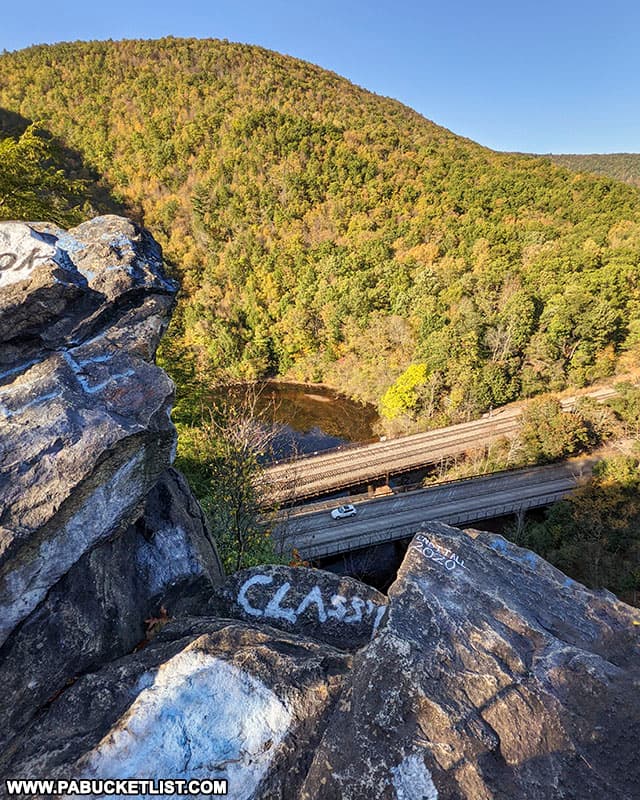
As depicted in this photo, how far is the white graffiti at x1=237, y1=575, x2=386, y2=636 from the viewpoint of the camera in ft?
22.4

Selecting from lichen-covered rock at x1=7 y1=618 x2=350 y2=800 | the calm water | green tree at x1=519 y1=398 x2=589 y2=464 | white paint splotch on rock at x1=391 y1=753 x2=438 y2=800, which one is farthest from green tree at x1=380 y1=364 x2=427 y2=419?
white paint splotch on rock at x1=391 y1=753 x2=438 y2=800

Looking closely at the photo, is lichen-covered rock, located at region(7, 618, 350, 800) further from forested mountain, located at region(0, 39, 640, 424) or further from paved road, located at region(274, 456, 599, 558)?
paved road, located at region(274, 456, 599, 558)

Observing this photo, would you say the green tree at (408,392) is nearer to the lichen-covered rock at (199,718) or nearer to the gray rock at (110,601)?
the gray rock at (110,601)

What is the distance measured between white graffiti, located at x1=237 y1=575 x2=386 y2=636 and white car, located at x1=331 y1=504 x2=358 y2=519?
59.6 ft

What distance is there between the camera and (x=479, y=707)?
14.8 feet

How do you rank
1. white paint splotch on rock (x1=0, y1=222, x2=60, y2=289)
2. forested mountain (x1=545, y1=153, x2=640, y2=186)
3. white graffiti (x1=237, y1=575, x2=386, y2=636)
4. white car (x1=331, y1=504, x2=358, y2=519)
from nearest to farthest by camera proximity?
white paint splotch on rock (x1=0, y1=222, x2=60, y2=289) < white graffiti (x1=237, y1=575, x2=386, y2=636) < white car (x1=331, y1=504, x2=358, y2=519) < forested mountain (x1=545, y1=153, x2=640, y2=186)

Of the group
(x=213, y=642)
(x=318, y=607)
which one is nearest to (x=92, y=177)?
(x=318, y=607)

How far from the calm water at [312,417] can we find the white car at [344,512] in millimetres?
10137

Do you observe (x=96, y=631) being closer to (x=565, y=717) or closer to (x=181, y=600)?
(x=181, y=600)

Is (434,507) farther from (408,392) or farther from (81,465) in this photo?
(81,465)

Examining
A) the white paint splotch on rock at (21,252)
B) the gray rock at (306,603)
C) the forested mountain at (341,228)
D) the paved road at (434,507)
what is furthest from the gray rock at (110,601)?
the paved road at (434,507)

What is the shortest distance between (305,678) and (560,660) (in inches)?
135

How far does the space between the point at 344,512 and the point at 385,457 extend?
27.0 feet

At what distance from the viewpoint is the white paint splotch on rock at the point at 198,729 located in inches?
159
